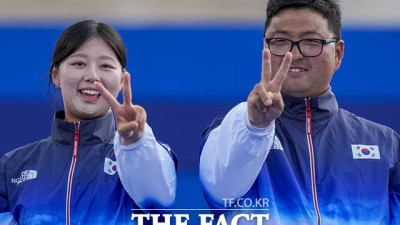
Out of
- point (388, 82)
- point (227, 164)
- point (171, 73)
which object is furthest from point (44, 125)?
point (388, 82)

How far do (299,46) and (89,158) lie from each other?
1.79 feet

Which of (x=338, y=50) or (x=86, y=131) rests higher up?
(x=338, y=50)

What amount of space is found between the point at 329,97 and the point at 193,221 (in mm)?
431

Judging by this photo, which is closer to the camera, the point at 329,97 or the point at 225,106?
the point at 329,97

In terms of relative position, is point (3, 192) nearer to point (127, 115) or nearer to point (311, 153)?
point (127, 115)

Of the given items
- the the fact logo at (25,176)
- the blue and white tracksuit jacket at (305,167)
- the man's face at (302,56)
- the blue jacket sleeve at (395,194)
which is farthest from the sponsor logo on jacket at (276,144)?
the the fact logo at (25,176)

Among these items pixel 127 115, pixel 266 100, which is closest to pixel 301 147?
pixel 266 100

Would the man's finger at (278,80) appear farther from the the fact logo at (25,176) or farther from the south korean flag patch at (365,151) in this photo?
the the fact logo at (25,176)

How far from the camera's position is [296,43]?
4.81 feet

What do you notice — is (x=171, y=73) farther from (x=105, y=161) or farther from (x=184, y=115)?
(x=105, y=161)

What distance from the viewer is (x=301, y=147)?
1.44 m

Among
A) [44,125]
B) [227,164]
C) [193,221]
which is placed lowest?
[193,221]

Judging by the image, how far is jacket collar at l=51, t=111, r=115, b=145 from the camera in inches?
59.2

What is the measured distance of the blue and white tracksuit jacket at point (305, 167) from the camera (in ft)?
4.25
